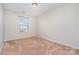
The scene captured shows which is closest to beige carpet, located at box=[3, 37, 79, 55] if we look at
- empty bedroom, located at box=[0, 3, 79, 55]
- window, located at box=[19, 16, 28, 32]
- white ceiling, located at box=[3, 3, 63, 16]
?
empty bedroom, located at box=[0, 3, 79, 55]

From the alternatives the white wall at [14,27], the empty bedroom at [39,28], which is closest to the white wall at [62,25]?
the empty bedroom at [39,28]

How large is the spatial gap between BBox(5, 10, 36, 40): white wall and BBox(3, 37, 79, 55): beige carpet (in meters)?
0.08

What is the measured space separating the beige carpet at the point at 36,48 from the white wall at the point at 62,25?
0.32 ft

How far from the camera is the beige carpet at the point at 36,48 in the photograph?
1600 mm

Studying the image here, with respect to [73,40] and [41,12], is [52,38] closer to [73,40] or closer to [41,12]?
[73,40]

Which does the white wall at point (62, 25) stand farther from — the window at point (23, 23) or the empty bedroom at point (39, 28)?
the window at point (23, 23)

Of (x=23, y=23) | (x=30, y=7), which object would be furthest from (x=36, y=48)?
(x=30, y=7)

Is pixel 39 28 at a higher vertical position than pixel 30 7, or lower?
lower

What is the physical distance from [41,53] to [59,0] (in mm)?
933

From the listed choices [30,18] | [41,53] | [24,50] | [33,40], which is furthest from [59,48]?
[30,18]

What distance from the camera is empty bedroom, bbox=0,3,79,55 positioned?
62.0 inches

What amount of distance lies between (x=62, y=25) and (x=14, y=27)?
797mm

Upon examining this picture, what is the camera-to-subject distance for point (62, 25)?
5.32ft

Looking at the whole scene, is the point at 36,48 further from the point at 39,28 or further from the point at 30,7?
the point at 30,7
